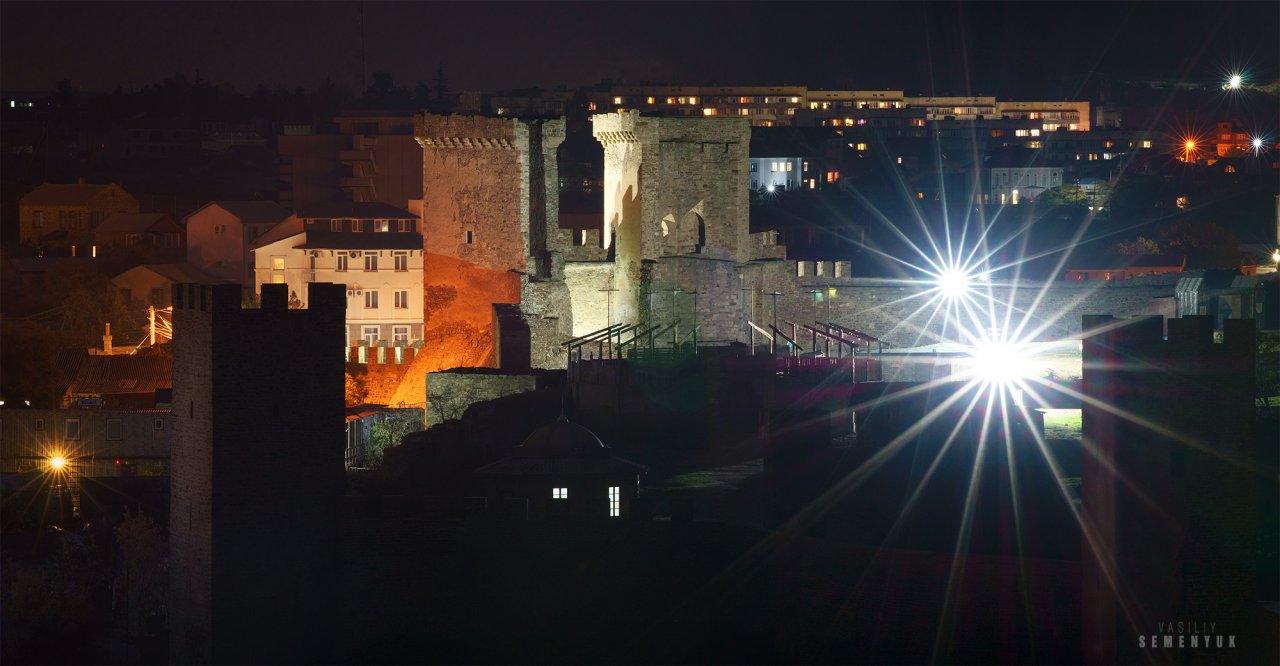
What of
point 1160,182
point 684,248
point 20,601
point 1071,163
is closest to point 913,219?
point 1160,182

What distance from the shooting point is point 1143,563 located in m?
29.0

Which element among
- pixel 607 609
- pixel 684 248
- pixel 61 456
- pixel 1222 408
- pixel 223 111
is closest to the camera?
pixel 1222 408

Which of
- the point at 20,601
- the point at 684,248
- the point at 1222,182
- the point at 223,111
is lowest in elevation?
the point at 20,601

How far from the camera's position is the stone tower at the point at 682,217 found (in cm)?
5544

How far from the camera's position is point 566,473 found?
37.0 m

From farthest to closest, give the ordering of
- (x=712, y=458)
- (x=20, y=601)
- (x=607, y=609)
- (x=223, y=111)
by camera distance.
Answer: (x=223, y=111), (x=712, y=458), (x=20, y=601), (x=607, y=609)

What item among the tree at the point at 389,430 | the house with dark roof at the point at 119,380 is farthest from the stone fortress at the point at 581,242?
the house with dark roof at the point at 119,380

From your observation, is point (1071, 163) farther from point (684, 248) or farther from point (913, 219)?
point (684, 248)

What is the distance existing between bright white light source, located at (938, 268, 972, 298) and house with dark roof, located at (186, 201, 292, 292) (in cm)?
2740

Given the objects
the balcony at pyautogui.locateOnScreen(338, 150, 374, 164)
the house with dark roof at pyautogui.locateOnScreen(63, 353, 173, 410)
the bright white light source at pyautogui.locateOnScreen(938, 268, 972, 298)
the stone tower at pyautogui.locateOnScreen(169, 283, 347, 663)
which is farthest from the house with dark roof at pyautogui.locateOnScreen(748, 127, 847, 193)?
the stone tower at pyautogui.locateOnScreen(169, 283, 347, 663)

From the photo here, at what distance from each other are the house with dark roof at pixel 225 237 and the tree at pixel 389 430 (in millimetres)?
27890

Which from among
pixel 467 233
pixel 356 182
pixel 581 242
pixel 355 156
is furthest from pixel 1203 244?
pixel 355 156

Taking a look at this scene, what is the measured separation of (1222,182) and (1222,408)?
80.5 metres

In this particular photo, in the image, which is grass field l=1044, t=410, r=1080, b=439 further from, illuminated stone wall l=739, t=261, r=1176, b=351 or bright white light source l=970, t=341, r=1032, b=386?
illuminated stone wall l=739, t=261, r=1176, b=351
